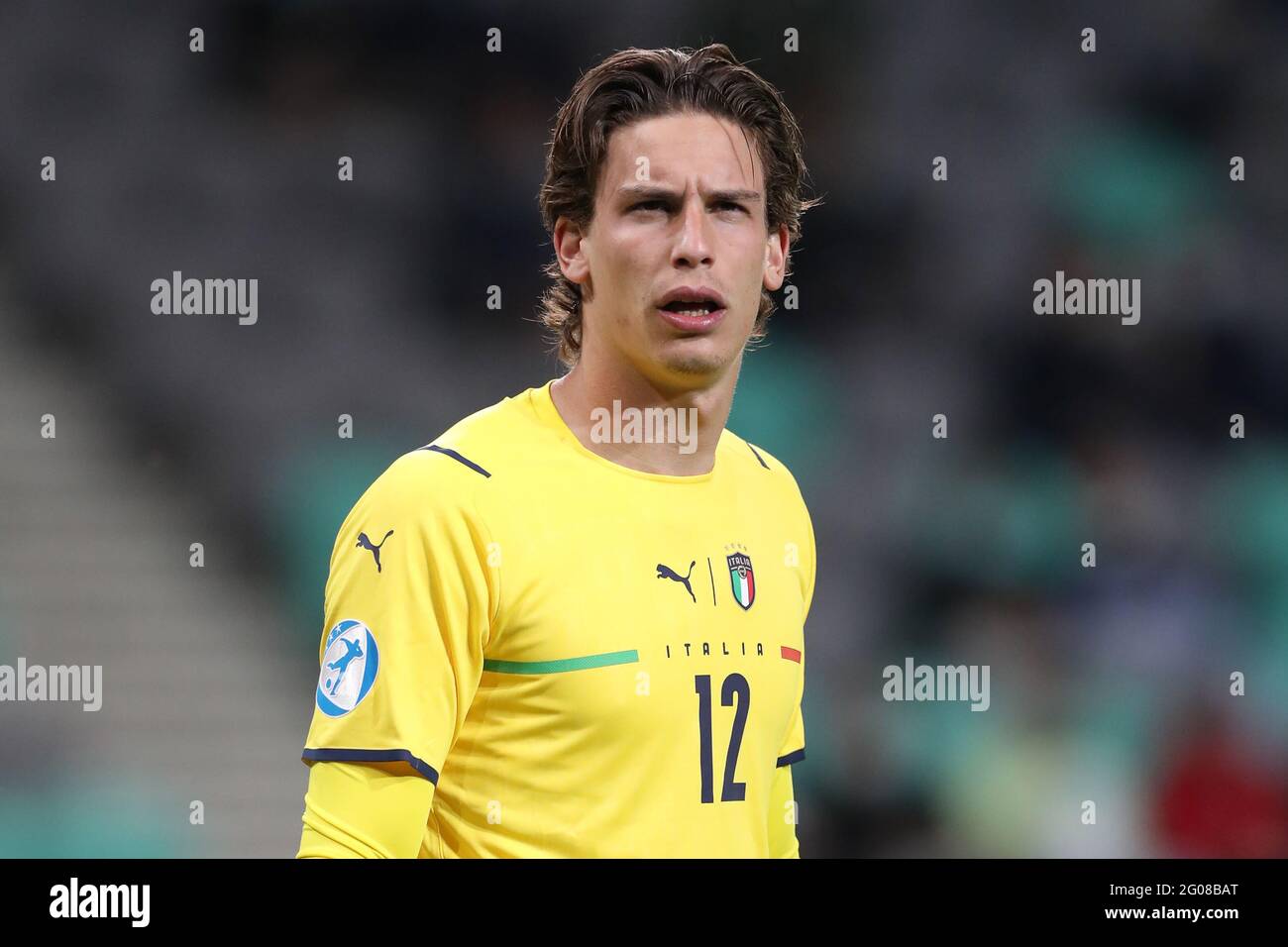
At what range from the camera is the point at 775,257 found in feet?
8.24

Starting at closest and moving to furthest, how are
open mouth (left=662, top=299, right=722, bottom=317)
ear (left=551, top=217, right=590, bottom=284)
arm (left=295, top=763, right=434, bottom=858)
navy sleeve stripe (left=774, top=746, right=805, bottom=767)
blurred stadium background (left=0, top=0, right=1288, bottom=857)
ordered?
1. arm (left=295, top=763, right=434, bottom=858)
2. open mouth (left=662, top=299, right=722, bottom=317)
3. ear (left=551, top=217, right=590, bottom=284)
4. navy sleeve stripe (left=774, top=746, right=805, bottom=767)
5. blurred stadium background (left=0, top=0, right=1288, bottom=857)

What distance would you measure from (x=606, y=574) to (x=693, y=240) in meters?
0.55

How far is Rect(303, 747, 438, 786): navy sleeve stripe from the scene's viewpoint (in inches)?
76.6

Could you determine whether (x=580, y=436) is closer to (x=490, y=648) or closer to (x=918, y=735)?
(x=490, y=648)

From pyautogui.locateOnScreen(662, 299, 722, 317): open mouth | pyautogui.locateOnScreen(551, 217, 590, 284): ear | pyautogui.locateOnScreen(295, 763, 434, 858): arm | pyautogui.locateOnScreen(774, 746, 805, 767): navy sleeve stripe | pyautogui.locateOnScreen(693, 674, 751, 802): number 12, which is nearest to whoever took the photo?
pyautogui.locateOnScreen(295, 763, 434, 858): arm

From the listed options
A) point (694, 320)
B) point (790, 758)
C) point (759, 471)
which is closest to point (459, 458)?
point (694, 320)

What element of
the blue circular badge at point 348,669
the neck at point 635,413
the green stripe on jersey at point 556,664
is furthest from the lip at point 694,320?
the blue circular badge at point 348,669

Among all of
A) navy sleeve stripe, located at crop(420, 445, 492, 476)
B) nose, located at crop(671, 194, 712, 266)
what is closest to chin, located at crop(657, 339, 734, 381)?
nose, located at crop(671, 194, 712, 266)

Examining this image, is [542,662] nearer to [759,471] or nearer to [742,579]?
[742,579]

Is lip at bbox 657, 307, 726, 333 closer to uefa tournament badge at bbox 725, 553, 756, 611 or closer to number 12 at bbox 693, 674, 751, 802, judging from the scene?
uefa tournament badge at bbox 725, 553, 756, 611

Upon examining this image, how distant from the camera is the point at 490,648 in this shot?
2074mm

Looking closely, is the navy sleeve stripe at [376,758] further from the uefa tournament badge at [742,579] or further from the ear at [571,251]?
the ear at [571,251]

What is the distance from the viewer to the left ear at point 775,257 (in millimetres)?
2471

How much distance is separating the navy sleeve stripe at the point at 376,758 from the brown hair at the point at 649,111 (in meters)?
0.87
